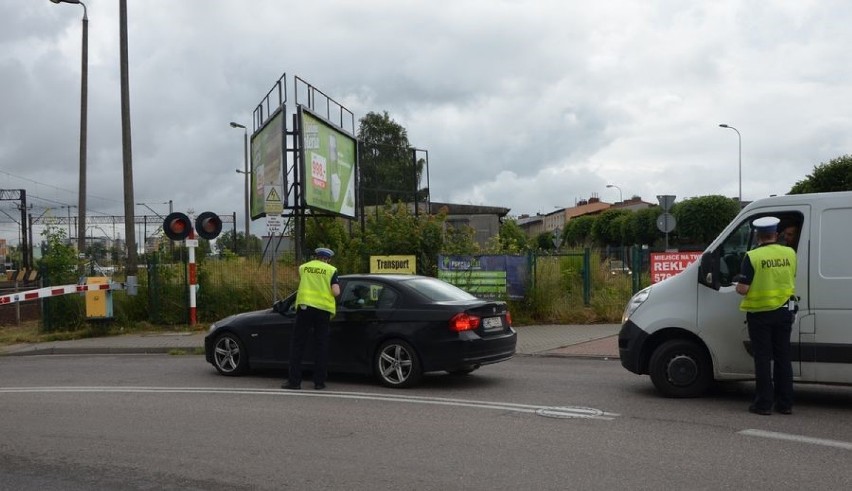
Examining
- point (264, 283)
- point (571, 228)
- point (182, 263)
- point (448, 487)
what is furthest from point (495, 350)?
point (571, 228)

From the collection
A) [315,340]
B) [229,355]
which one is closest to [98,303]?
[229,355]

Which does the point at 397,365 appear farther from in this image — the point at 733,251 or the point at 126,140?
the point at 126,140

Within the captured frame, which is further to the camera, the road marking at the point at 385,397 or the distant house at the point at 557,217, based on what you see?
the distant house at the point at 557,217

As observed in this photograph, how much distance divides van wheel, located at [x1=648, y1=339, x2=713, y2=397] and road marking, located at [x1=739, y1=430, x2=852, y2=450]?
4.78ft

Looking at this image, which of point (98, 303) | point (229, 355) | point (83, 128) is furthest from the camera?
point (83, 128)

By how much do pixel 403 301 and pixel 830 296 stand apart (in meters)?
4.55

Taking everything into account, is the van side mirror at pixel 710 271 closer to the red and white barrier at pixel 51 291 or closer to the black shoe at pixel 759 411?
the black shoe at pixel 759 411

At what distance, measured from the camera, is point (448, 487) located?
5.42 meters

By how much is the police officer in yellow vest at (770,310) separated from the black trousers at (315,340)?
4638mm

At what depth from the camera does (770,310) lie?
7379 millimetres

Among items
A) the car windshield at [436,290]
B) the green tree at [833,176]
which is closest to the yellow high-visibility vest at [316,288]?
the car windshield at [436,290]

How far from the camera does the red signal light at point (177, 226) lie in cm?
1770

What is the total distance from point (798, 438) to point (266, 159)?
Answer: 19.6m

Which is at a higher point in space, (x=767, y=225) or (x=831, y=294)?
(x=767, y=225)
